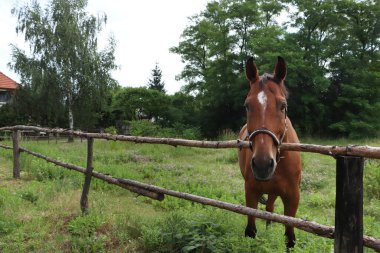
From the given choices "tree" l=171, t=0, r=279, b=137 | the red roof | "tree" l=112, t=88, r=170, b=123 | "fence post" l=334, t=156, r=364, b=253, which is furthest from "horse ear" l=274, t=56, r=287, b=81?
the red roof

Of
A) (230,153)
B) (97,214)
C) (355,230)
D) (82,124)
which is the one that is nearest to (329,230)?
(355,230)

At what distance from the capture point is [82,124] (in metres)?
29.0

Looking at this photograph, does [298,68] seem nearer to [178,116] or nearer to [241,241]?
[178,116]

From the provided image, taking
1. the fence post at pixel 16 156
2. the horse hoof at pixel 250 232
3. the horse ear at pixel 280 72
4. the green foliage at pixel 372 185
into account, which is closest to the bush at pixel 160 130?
the fence post at pixel 16 156

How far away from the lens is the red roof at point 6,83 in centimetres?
3883

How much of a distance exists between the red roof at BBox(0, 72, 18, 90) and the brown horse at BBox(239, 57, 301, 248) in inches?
1571

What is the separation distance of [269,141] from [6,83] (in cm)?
4286

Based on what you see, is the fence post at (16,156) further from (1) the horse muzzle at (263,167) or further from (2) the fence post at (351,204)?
(2) the fence post at (351,204)

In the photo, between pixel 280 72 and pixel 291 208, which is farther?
pixel 291 208

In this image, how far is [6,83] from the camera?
130ft

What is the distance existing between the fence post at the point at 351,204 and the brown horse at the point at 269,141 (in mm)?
616

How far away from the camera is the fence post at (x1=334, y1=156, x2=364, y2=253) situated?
195 centimetres

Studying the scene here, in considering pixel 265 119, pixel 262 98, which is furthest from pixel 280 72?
pixel 265 119

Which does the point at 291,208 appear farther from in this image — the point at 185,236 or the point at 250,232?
the point at 185,236
